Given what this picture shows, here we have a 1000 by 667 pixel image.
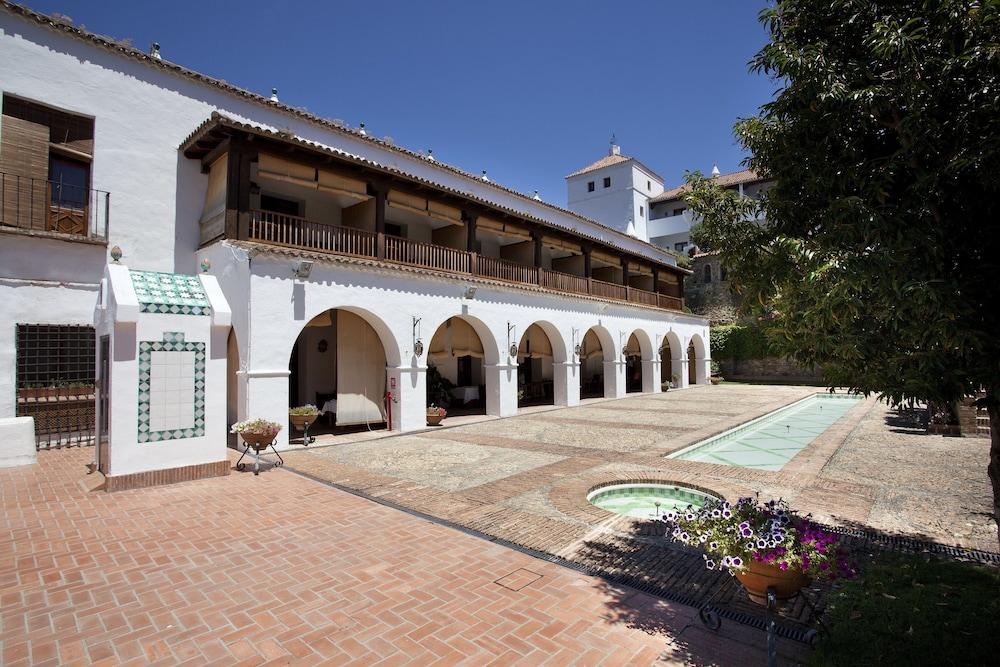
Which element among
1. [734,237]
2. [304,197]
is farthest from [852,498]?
[304,197]

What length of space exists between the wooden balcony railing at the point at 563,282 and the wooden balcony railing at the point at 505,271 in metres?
0.49

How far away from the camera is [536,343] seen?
22391 mm

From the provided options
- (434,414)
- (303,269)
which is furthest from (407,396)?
(303,269)

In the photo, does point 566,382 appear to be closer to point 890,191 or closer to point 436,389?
point 436,389

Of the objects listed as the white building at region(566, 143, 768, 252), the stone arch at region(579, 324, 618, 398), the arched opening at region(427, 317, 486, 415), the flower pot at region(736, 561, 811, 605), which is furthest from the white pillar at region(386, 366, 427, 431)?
the white building at region(566, 143, 768, 252)

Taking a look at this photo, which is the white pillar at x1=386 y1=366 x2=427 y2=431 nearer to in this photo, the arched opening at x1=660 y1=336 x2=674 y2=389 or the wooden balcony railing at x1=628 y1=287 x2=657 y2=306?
the wooden balcony railing at x1=628 y1=287 x2=657 y2=306

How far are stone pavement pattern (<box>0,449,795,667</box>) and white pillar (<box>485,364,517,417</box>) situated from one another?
10.6m

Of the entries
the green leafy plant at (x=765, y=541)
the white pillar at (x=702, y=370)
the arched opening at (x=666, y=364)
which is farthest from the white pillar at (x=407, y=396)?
the white pillar at (x=702, y=370)

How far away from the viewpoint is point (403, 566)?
5207 millimetres

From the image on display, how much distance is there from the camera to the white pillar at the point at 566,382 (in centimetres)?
2066

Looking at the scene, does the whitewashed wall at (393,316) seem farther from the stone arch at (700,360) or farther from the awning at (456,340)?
the stone arch at (700,360)

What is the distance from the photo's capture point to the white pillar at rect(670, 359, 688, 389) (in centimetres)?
3014

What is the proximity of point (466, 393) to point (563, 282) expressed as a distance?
6.29 metres

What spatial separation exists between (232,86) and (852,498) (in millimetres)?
17913
